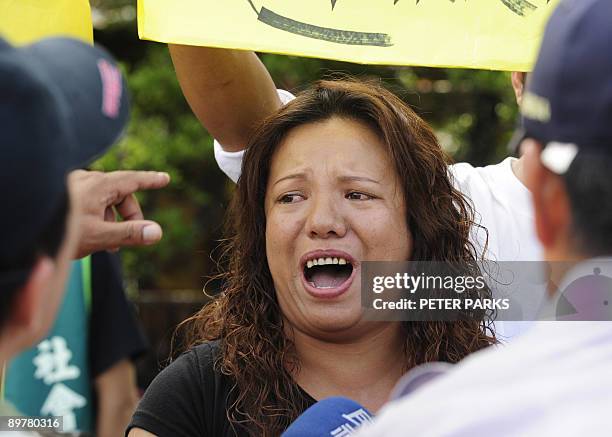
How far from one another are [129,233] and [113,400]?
169 centimetres

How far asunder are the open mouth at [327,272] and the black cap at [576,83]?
103 centimetres

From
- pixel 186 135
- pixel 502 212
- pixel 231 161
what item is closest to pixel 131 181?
pixel 231 161

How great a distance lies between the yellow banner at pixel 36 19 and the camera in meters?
2.28

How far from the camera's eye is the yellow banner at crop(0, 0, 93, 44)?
228cm

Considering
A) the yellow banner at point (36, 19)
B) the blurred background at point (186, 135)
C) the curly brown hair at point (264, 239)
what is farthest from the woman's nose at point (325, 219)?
the blurred background at point (186, 135)

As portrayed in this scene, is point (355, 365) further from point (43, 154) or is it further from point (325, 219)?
point (43, 154)

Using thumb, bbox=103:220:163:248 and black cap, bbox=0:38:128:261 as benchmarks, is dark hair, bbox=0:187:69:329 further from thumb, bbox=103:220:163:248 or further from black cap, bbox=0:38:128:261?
thumb, bbox=103:220:163:248

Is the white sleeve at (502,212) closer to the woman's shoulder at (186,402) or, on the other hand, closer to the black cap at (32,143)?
the woman's shoulder at (186,402)

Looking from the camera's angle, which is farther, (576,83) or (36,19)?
(36,19)

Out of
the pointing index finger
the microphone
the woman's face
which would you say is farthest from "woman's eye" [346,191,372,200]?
the microphone

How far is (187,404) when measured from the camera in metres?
2.15

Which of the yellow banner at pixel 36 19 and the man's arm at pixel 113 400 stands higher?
the yellow banner at pixel 36 19

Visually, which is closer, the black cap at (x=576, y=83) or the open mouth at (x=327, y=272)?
the black cap at (x=576, y=83)

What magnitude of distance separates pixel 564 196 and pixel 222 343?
120cm
